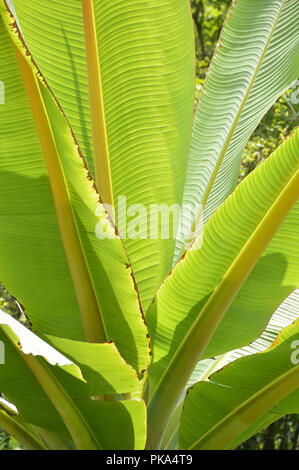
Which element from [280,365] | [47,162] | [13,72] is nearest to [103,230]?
[47,162]

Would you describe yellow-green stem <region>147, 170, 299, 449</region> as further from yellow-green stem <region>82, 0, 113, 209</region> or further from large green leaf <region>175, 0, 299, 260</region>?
large green leaf <region>175, 0, 299, 260</region>

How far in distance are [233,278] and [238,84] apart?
0.63m

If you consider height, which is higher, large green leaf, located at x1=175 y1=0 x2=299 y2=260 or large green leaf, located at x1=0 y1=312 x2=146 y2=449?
large green leaf, located at x1=175 y1=0 x2=299 y2=260

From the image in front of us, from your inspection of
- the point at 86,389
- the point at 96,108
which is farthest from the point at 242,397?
the point at 96,108

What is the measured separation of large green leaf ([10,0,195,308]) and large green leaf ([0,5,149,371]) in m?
0.14

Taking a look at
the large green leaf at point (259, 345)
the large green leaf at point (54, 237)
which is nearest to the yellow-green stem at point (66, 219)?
the large green leaf at point (54, 237)

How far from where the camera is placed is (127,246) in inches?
45.6

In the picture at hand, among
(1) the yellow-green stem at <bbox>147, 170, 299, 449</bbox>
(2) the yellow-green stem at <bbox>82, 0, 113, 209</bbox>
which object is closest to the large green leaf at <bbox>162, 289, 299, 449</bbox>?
(1) the yellow-green stem at <bbox>147, 170, 299, 449</bbox>

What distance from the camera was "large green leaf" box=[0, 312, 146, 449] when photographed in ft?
3.07

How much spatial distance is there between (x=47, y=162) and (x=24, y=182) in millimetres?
62

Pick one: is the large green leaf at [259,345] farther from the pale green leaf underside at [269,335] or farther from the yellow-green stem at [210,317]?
the yellow-green stem at [210,317]

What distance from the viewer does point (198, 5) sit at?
393cm

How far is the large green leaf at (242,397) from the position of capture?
3.64ft

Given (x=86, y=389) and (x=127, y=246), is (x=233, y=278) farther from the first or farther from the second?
(x=86, y=389)
